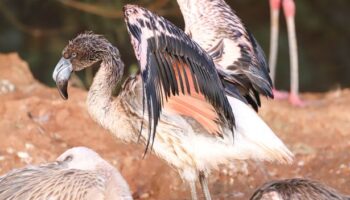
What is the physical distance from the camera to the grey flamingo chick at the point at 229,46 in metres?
4.88

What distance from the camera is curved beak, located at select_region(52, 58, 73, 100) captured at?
15.3 feet

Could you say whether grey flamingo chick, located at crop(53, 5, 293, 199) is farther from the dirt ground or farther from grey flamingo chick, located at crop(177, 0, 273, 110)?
the dirt ground

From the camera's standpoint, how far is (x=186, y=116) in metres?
4.70

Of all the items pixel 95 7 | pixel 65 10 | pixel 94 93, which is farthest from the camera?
pixel 65 10

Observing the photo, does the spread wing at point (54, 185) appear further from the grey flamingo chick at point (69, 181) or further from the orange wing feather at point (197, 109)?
the orange wing feather at point (197, 109)

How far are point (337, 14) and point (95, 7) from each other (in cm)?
234

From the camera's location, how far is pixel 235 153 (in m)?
4.67

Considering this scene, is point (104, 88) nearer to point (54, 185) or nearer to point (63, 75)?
point (63, 75)

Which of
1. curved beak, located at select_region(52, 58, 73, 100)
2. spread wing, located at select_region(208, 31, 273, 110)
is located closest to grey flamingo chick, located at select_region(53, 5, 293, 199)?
curved beak, located at select_region(52, 58, 73, 100)

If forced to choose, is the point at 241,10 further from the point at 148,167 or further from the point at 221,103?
the point at 221,103

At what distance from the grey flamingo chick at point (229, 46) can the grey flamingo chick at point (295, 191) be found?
25.1 inches

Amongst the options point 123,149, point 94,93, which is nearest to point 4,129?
point 123,149

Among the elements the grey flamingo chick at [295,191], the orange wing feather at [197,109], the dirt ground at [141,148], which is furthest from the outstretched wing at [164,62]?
the dirt ground at [141,148]

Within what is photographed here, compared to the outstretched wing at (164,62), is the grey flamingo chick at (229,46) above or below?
below
